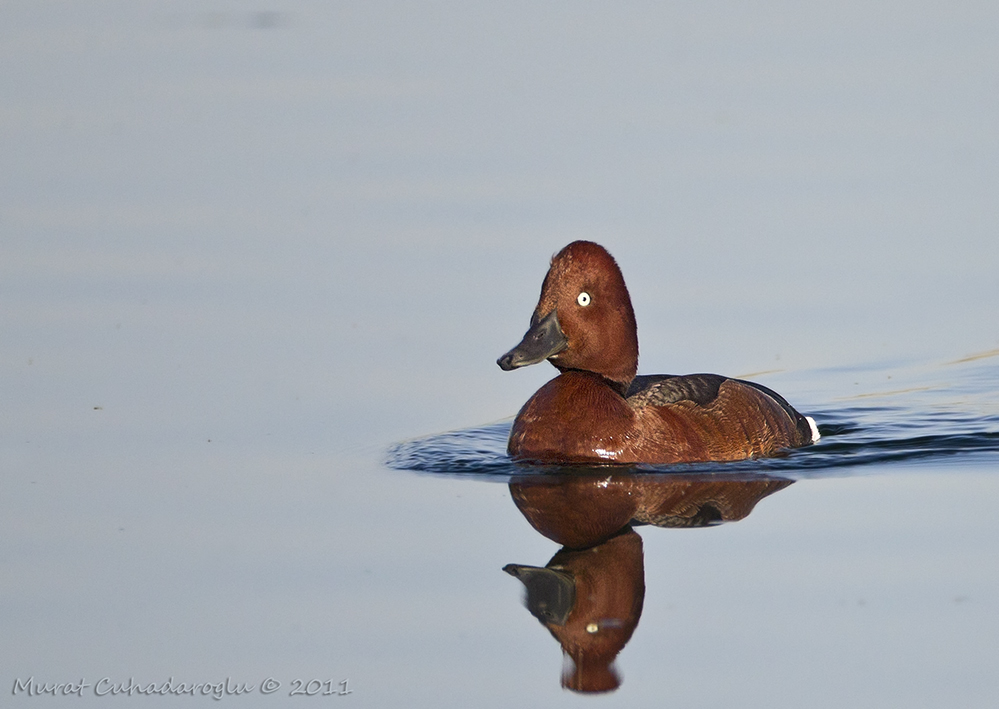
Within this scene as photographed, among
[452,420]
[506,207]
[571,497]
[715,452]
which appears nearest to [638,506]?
[571,497]

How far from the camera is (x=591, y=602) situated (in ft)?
24.7

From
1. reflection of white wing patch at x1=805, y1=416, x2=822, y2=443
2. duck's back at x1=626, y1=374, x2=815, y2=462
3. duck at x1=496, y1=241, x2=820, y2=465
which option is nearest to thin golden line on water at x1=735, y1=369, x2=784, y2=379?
reflection of white wing patch at x1=805, y1=416, x2=822, y2=443

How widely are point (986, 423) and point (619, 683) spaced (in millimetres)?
5183

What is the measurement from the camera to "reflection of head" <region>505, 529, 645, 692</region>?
6.96m

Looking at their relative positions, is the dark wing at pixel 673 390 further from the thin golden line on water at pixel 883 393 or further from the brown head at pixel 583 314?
the thin golden line on water at pixel 883 393

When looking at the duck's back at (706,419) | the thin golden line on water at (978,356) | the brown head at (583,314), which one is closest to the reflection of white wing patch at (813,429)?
the duck's back at (706,419)

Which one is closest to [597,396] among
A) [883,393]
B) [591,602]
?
[591,602]

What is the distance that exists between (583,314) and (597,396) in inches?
18.5

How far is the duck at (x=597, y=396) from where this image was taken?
9.62 metres

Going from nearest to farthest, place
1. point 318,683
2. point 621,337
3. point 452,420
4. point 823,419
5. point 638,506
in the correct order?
point 318,683 → point 638,506 → point 621,337 → point 452,420 → point 823,419

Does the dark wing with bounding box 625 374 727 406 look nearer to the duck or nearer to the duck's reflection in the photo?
the duck

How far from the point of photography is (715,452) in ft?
32.7

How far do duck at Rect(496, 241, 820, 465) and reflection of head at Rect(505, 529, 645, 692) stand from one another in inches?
52.1

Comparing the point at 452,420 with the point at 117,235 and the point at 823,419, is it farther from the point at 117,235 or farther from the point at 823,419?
the point at 117,235
